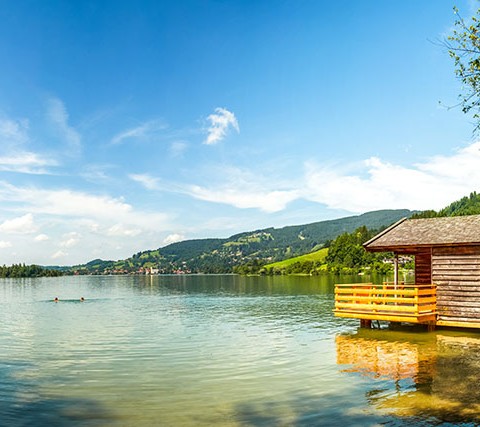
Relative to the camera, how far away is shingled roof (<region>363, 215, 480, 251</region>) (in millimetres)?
→ 25656

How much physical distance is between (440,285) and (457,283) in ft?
2.94

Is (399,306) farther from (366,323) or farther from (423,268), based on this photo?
(423,268)

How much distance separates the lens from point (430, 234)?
1079 inches

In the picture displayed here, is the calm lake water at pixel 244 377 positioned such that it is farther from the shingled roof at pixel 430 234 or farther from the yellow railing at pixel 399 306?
the shingled roof at pixel 430 234

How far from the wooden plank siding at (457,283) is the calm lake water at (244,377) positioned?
92cm

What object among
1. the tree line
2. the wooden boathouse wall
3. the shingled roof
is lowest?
the tree line

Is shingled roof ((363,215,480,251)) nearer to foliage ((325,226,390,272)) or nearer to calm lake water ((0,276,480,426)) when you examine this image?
calm lake water ((0,276,480,426))

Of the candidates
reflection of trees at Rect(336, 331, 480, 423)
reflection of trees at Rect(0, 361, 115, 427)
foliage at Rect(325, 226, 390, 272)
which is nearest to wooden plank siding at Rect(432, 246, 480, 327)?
reflection of trees at Rect(336, 331, 480, 423)

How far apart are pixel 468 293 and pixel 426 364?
8744 millimetres

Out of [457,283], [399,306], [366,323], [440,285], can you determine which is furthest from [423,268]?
[366,323]

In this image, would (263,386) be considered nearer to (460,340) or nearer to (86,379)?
(86,379)

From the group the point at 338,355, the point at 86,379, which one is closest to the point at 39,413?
the point at 86,379

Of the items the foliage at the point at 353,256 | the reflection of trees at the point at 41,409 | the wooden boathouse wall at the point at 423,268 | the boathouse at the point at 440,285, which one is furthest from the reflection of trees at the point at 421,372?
the foliage at the point at 353,256

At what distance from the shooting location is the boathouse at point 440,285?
25344 millimetres
